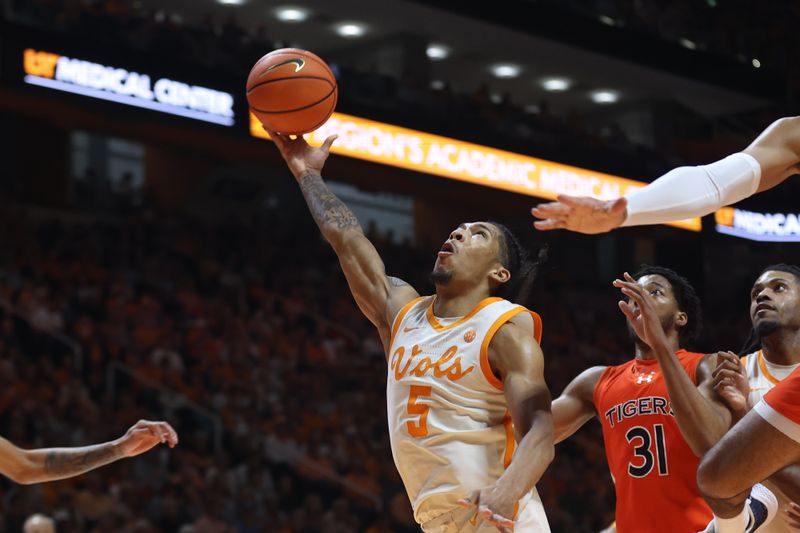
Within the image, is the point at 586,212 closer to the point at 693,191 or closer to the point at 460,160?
the point at 693,191

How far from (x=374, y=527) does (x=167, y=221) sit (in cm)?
611

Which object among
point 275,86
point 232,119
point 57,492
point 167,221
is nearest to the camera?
point 275,86

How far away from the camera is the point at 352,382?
13.6m

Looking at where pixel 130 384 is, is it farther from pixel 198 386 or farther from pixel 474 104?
pixel 474 104

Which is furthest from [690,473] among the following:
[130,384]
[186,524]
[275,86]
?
[130,384]

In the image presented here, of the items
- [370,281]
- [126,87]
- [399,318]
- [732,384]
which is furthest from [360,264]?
[126,87]

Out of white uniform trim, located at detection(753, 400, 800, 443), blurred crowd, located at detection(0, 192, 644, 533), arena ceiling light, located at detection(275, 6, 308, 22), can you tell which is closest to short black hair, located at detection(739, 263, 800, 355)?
white uniform trim, located at detection(753, 400, 800, 443)

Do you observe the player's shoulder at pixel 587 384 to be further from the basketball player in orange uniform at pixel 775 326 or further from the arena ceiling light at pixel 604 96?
the arena ceiling light at pixel 604 96

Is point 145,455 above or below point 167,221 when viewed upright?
below

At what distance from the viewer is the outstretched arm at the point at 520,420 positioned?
3.60 metres

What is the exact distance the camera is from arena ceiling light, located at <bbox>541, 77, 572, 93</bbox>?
22688 millimetres

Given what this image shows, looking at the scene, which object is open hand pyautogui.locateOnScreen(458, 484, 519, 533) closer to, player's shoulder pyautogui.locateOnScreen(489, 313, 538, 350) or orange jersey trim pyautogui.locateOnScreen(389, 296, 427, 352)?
player's shoulder pyautogui.locateOnScreen(489, 313, 538, 350)

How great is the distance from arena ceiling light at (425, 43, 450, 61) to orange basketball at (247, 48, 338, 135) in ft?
53.0

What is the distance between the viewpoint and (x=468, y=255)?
4465 mm
